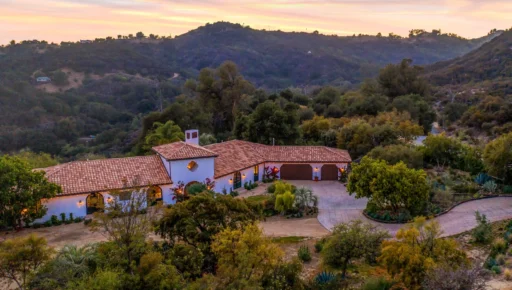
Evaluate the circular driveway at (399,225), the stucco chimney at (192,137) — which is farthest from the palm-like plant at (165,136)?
the circular driveway at (399,225)

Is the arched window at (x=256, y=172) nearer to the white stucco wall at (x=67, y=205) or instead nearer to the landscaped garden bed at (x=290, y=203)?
the landscaped garden bed at (x=290, y=203)

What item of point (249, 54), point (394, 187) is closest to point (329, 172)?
point (394, 187)

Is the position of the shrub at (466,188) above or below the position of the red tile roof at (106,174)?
below

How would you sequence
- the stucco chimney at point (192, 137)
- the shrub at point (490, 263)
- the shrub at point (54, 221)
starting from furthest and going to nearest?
the stucco chimney at point (192, 137) < the shrub at point (54, 221) < the shrub at point (490, 263)

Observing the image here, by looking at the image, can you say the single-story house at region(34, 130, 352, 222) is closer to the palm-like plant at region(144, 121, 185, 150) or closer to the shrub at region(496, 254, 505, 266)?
the palm-like plant at region(144, 121, 185, 150)

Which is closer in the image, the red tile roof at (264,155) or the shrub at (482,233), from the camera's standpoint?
the shrub at (482,233)

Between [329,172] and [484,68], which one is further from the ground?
[484,68]

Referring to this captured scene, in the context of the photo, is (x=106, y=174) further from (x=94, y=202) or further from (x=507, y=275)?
(x=507, y=275)
